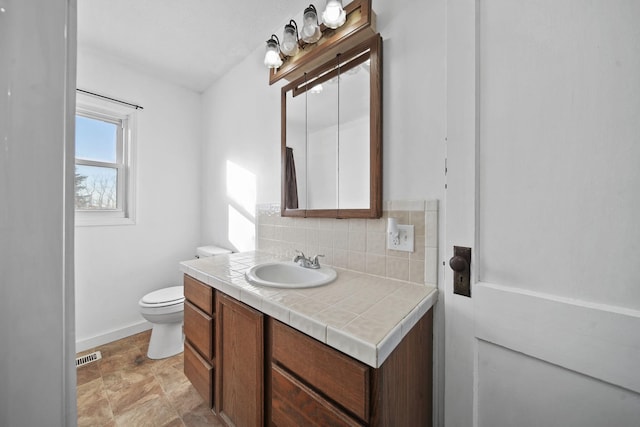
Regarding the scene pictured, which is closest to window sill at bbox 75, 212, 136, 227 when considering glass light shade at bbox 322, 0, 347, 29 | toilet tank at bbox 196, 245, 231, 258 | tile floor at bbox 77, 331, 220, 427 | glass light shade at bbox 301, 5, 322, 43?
toilet tank at bbox 196, 245, 231, 258

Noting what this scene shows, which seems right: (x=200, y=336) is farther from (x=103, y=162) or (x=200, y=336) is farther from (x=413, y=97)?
(x=103, y=162)

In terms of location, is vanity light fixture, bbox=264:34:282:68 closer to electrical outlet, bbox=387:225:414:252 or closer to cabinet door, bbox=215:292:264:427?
electrical outlet, bbox=387:225:414:252

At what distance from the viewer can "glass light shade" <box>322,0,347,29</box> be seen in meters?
1.16

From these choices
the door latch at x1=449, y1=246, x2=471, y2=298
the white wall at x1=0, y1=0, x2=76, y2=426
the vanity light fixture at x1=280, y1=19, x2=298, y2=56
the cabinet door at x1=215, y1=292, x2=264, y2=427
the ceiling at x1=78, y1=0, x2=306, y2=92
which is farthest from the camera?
the ceiling at x1=78, y1=0, x2=306, y2=92

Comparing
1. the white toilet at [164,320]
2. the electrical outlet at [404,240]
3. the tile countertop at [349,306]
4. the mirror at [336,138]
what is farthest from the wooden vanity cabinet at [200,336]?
the electrical outlet at [404,240]

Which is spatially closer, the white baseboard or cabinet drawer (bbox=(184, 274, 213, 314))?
cabinet drawer (bbox=(184, 274, 213, 314))

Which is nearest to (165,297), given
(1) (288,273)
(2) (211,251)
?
(2) (211,251)

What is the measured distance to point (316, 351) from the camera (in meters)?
0.77

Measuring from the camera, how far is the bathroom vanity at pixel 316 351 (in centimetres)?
68

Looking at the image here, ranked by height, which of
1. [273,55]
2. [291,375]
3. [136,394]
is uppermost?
[273,55]

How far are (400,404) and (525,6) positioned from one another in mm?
1314

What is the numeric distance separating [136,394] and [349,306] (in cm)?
159

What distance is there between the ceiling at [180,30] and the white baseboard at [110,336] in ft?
7.63

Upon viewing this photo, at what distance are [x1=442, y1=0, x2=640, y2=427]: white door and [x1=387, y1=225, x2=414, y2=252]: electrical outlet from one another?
0.18 meters
